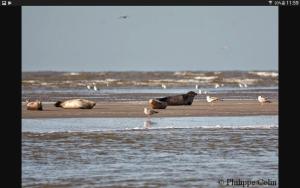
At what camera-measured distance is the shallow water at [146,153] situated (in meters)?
11.0

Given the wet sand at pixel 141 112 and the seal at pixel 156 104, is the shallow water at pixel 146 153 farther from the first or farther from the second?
the seal at pixel 156 104

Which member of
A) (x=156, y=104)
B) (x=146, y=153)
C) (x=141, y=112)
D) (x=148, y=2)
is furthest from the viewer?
(x=156, y=104)

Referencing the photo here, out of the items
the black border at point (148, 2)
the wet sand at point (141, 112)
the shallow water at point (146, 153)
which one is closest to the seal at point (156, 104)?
the wet sand at point (141, 112)

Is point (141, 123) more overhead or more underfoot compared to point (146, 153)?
more overhead

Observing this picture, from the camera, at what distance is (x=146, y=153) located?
13641 mm

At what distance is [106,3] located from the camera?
35.7 feet

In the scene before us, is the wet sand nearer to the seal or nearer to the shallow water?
the seal

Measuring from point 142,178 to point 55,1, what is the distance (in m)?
3.00

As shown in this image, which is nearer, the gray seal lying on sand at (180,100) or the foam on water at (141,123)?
the foam on water at (141,123)

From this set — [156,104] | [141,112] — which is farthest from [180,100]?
[141,112]

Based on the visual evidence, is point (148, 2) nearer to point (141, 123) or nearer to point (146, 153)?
point (146, 153)

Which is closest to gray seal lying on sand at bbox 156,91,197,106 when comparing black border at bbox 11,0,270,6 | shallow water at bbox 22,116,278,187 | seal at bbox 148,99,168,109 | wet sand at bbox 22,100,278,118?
wet sand at bbox 22,100,278,118
